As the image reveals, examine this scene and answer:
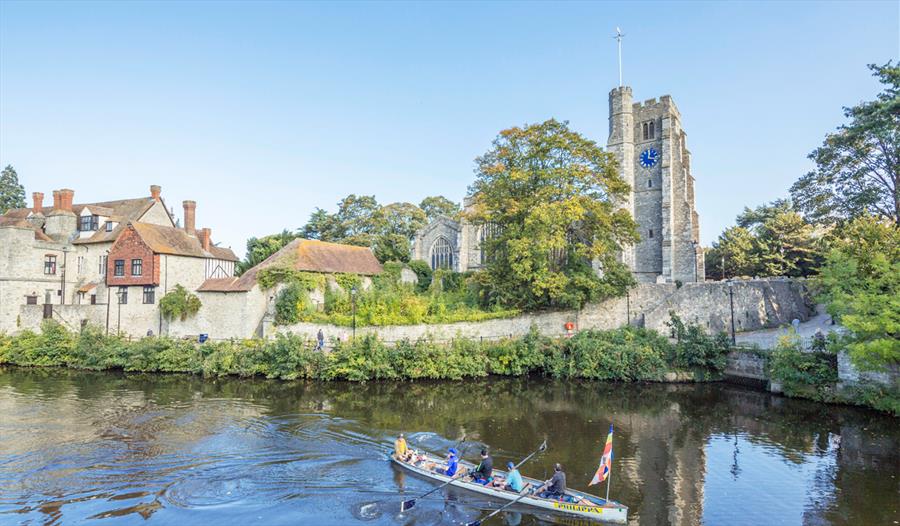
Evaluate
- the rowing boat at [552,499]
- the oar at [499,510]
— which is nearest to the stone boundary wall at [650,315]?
the rowing boat at [552,499]

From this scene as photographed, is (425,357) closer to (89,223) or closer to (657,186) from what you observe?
(657,186)

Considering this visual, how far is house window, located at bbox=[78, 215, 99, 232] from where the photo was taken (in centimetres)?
3706

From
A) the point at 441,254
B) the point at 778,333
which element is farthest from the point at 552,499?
the point at 441,254

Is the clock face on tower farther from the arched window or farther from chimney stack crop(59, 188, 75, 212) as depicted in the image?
chimney stack crop(59, 188, 75, 212)

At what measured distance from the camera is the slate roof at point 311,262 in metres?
31.1

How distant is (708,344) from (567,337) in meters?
7.29

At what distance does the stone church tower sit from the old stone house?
1330 inches

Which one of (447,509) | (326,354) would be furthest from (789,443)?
(326,354)

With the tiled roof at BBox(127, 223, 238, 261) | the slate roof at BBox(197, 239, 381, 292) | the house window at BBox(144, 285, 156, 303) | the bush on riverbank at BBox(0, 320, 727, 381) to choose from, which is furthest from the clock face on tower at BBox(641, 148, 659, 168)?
the house window at BBox(144, 285, 156, 303)

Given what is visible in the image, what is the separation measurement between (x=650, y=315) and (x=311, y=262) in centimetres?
2208

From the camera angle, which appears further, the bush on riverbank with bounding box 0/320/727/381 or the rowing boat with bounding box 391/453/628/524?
the bush on riverbank with bounding box 0/320/727/381

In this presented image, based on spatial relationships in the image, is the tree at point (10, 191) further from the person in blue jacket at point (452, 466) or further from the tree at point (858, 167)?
the tree at point (858, 167)

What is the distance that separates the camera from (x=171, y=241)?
3394cm

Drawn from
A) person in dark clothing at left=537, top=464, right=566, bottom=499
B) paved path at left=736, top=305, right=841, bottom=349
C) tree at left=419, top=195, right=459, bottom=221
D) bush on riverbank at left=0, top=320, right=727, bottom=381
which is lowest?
person in dark clothing at left=537, top=464, right=566, bottom=499
